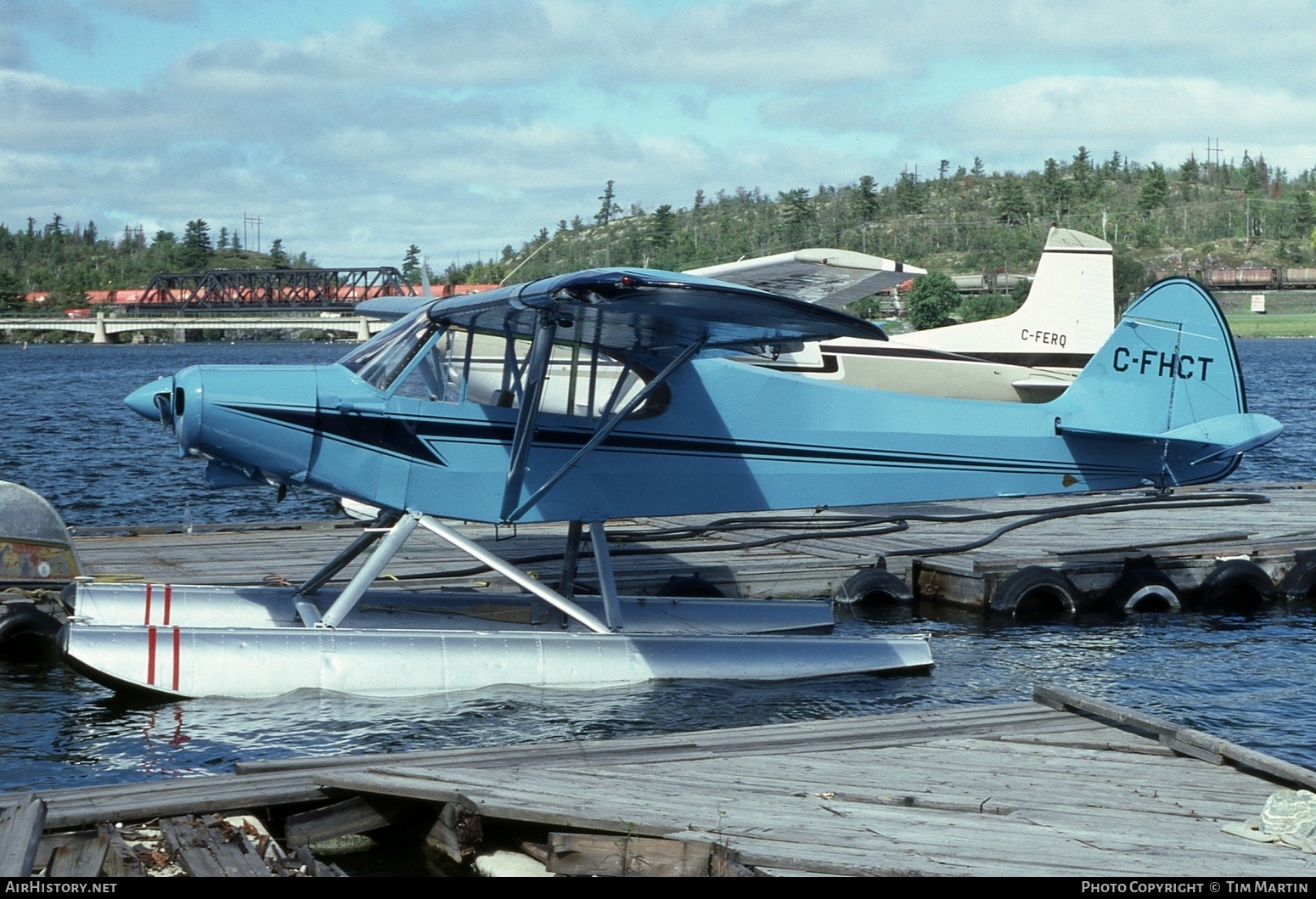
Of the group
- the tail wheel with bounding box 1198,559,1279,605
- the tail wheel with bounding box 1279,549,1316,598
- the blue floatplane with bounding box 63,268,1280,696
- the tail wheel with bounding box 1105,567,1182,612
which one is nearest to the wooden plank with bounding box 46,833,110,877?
the blue floatplane with bounding box 63,268,1280,696

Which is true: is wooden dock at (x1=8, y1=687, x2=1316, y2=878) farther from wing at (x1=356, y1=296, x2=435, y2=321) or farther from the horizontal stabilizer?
wing at (x1=356, y1=296, x2=435, y2=321)

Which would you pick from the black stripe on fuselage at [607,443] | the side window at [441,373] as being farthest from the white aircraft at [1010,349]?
the side window at [441,373]

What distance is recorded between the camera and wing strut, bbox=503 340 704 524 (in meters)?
9.18

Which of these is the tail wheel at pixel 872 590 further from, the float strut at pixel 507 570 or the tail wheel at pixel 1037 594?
the float strut at pixel 507 570

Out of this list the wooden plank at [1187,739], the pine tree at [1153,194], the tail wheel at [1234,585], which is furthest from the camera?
the pine tree at [1153,194]

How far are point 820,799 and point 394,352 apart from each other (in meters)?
4.76

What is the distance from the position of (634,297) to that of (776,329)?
1244 millimetres

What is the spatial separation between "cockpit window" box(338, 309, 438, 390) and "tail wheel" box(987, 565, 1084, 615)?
6.27 m

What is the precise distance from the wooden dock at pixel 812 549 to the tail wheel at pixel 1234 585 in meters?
0.11

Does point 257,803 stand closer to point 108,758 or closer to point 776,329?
point 108,758

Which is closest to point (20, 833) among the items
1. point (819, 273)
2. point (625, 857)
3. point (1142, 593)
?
point (625, 857)

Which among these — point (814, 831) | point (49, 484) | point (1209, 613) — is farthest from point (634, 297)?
point (49, 484)

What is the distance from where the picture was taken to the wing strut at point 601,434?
9180mm

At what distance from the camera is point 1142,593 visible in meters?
12.8
